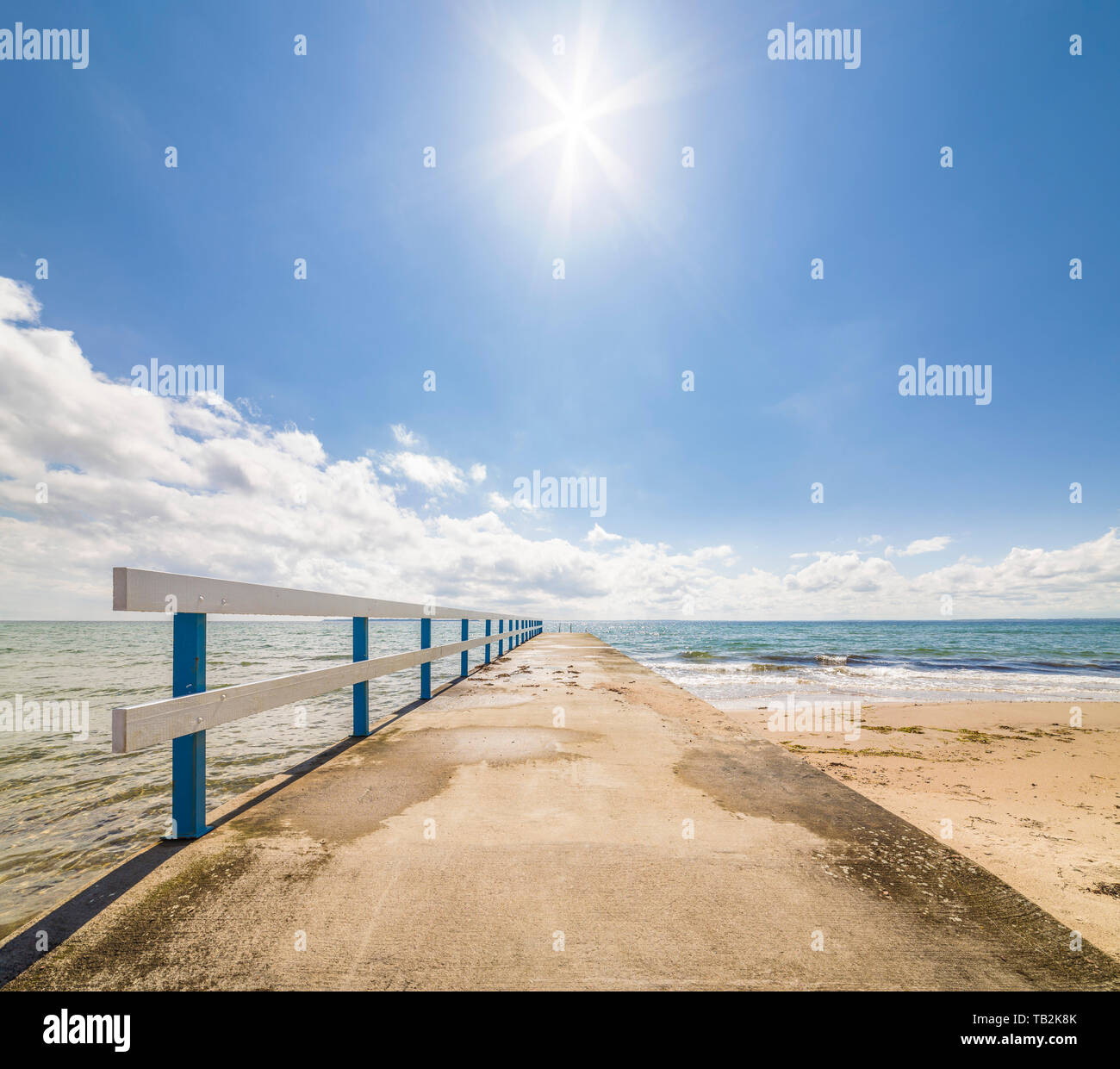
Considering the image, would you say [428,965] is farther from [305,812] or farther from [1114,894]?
[1114,894]

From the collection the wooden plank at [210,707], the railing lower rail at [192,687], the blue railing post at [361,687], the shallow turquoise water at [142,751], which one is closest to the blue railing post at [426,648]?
the shallow turquoise water at [142,751]

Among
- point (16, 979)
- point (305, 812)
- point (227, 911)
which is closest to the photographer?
point (16, 979)

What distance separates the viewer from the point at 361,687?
4.55m

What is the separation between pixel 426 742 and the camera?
4363 millimetres

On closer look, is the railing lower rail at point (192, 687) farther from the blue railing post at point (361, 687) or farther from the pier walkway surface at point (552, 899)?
the blue railing post at point (361, 687)

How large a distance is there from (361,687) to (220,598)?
213 cm

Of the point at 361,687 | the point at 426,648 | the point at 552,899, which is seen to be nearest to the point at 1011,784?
the point at 552,899

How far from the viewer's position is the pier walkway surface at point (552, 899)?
5.36 ft

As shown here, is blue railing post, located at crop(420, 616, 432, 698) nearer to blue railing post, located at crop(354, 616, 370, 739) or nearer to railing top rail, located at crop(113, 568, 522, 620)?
blue railing post, located at crop(354, 616, 370, 739)

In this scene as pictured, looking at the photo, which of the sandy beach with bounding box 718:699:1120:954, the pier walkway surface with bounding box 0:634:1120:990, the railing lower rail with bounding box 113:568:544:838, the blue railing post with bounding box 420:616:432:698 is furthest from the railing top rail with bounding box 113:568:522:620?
the sandy beach with bounding box 718:699:1120:954

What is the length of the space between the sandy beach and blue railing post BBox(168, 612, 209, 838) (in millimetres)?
3828

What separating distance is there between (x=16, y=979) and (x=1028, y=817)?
6.05 meters

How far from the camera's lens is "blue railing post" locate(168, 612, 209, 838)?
246 centimetres
